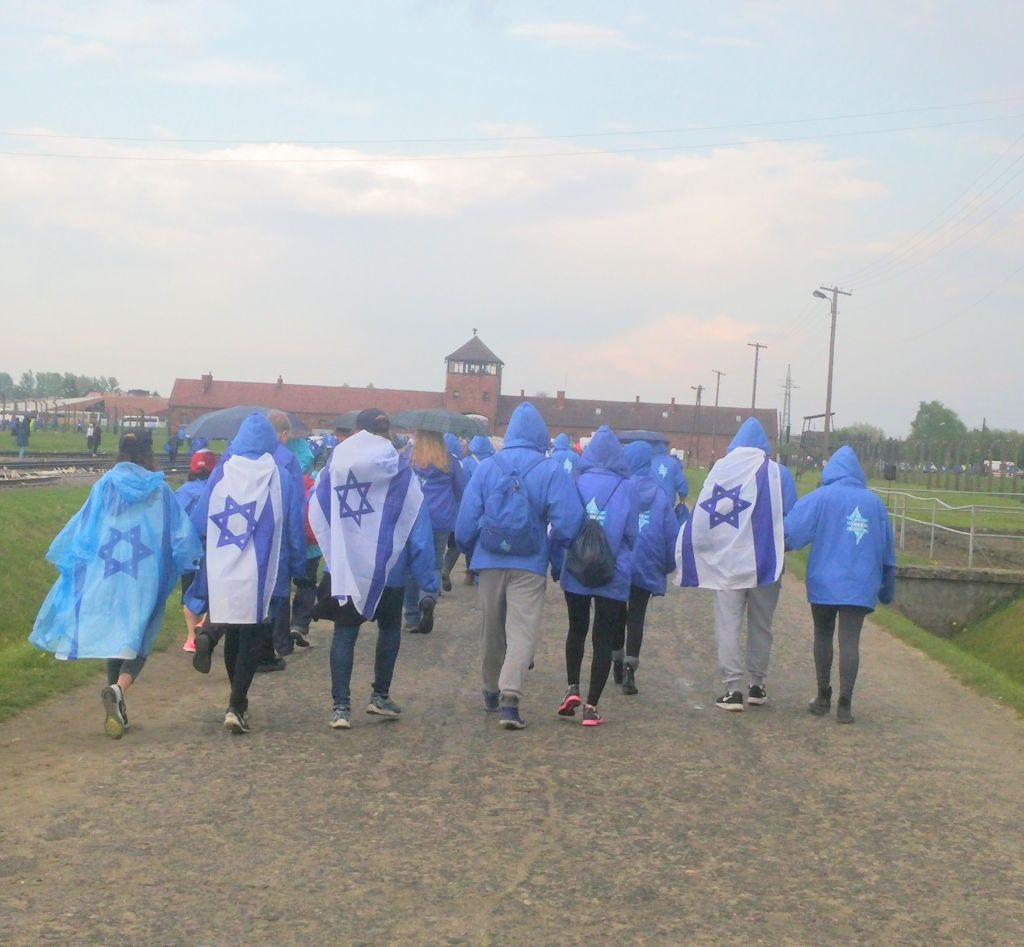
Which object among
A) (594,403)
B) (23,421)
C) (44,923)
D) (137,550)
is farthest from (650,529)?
(594,403)

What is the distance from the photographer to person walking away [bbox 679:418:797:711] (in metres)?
8.98

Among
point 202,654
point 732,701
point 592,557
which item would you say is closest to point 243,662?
point 202,654

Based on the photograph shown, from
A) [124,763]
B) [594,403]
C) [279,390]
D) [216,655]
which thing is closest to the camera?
[124,763]

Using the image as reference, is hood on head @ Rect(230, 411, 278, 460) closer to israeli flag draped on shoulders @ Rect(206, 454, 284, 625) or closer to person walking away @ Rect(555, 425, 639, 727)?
israeli flag draped on shoulders @ Rect(206, 454, 284, 625)

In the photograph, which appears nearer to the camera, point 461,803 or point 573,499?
point 461,803

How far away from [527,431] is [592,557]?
91cm

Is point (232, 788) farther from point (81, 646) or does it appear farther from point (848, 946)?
point (848, 946)

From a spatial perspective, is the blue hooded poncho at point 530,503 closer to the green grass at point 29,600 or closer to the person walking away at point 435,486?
the green grass at point 29,600

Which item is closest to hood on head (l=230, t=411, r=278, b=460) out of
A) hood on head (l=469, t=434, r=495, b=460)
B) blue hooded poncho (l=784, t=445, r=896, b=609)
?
blue hooded poncho (l=784, t=445, r=896, b=609)

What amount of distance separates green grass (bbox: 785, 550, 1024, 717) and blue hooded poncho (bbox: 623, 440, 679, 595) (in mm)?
2685

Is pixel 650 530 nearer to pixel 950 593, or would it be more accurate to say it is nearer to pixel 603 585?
pixel 603 585

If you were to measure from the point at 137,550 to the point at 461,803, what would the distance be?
8.52 feet

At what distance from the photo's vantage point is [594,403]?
447 feet

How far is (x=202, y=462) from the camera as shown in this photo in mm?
Answer: 10133
